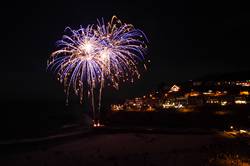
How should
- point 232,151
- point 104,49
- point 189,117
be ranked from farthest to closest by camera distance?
point 189,117, point 104,49, point 232,151

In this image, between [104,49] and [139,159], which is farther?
[104,49]

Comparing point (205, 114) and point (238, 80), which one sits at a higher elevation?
point (238, 80)

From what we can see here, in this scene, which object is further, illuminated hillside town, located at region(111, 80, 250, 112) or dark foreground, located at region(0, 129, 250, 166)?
illuminated hillside town, located at region(111, 80, 250, 112)

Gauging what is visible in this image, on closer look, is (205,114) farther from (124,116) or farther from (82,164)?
(82,164)

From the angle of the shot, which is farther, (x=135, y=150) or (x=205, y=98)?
(x=205, y=98)

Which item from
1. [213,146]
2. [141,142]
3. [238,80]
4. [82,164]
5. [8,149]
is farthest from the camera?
[238,80]

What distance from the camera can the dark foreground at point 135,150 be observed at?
19125 millimetres

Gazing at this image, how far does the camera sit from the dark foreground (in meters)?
19.1

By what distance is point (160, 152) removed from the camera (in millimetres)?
Result: 21969

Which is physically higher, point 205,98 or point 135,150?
point 205,98

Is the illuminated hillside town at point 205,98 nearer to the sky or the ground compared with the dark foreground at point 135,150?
nearer to the sky

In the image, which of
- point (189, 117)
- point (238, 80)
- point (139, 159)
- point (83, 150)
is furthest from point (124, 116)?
point (238, 80)

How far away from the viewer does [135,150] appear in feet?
76.1

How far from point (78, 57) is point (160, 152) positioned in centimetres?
1318
